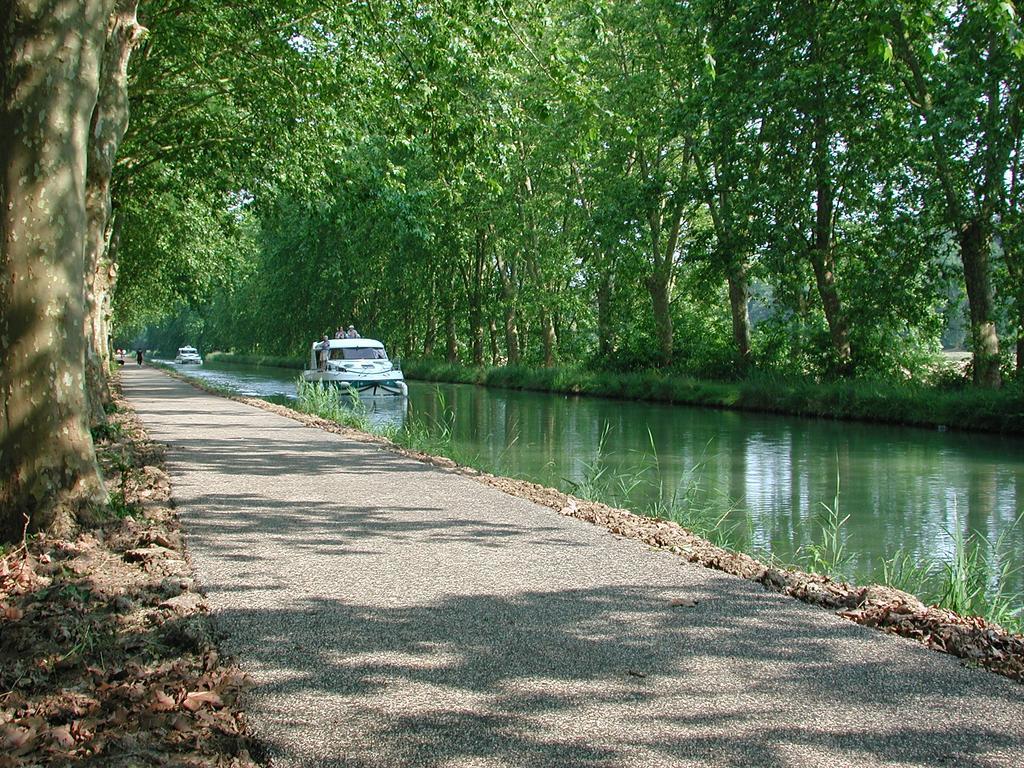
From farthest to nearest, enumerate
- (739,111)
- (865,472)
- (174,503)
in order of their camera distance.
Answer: (739,111) → (865,472) → (174,503)

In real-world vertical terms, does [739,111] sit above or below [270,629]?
above

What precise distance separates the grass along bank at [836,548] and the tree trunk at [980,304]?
11.8 meters

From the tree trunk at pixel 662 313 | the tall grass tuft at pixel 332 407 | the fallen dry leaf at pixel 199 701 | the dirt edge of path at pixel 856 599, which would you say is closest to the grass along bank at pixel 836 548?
the dirt edge of path at pixel 856 599

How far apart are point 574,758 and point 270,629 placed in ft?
6.96

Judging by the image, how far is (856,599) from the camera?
6.18m

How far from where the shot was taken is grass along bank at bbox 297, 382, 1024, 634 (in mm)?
7387

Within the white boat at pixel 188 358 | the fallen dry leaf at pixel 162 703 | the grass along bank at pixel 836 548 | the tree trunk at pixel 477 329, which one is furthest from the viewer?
the white boat at pixel 188 358

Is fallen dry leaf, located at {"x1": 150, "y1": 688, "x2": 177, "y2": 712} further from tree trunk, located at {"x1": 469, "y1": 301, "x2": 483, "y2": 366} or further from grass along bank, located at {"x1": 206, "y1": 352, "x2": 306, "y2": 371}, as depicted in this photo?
grass along bank, located at {"x1": 206, "y1": 352, "x2": 306, "y2": 371}

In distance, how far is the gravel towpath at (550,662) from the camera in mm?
3906

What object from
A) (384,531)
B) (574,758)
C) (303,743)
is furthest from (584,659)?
(384,531)

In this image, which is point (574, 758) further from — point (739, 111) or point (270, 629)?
point (739, 111)

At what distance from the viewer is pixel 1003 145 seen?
23.2m

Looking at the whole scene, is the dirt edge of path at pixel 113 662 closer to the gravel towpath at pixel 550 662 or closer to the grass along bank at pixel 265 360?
the gravel towpath at pixel 550 662

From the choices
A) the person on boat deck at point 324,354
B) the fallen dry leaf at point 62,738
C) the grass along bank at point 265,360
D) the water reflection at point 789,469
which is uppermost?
the person on boat deck at point 324,354
